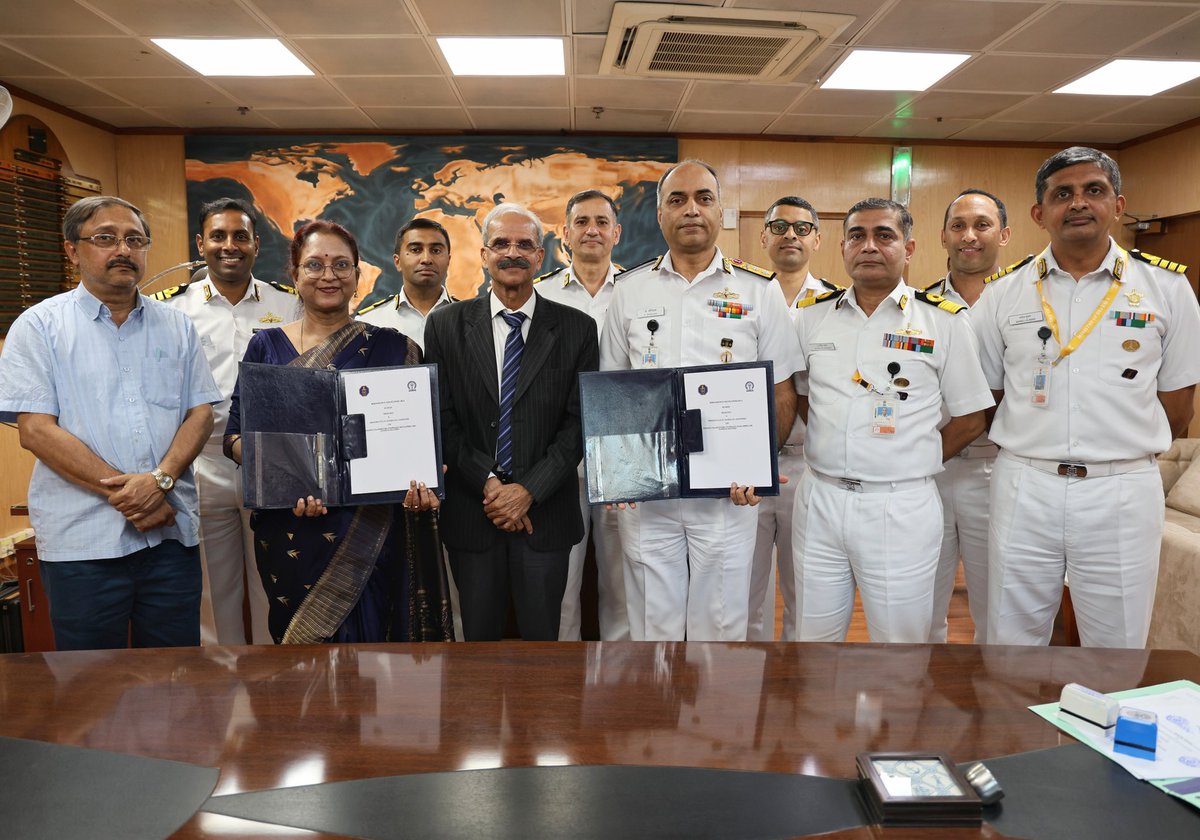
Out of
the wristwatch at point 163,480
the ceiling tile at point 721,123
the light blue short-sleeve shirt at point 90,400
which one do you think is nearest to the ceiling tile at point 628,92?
the ceiling tile at point 721,123

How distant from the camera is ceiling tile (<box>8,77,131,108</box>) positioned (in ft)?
17.8

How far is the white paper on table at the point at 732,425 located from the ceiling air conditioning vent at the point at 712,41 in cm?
272

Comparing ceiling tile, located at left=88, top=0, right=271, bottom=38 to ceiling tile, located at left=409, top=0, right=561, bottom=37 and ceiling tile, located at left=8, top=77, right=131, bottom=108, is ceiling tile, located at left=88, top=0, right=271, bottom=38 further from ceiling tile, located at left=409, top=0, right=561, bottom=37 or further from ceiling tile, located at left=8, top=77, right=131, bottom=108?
ceiling tile, located at left=8, top=77, right=131, bottom=108

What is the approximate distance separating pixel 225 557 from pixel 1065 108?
677 cm

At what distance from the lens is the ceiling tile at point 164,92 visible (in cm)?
546

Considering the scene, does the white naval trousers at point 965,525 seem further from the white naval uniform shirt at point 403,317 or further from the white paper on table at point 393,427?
the white naval uniform shirt at point 403,317

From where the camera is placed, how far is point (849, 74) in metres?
5.38

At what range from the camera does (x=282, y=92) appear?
5676 millimetres

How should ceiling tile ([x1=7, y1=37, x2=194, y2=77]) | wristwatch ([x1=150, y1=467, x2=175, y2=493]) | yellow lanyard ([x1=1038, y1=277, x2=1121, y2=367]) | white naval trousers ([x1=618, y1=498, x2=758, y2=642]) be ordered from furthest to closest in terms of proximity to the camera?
ceiling tile ([x1=7, y1=37, x2=194, y2=77]) → white naval trousers ([x1=618, y1=498, x2=758, y2=642]) → yellow lanyard ([x1=1038, y1=277, x2=1121, y2=367]) → wristwatch ([x1=150, y1=467, x2=175, y2=493])

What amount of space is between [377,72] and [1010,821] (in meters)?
5.54

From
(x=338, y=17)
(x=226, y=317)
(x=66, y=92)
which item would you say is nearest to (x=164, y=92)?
(x=66, y=92)

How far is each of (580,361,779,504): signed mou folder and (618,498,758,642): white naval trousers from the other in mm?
242

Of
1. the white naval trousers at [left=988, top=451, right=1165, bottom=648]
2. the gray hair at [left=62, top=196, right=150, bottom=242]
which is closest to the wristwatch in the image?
the gray hair at [left=62, top=196, right=150, bottom=242]

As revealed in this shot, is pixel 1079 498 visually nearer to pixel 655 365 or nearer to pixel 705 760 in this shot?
pixel 655 365
